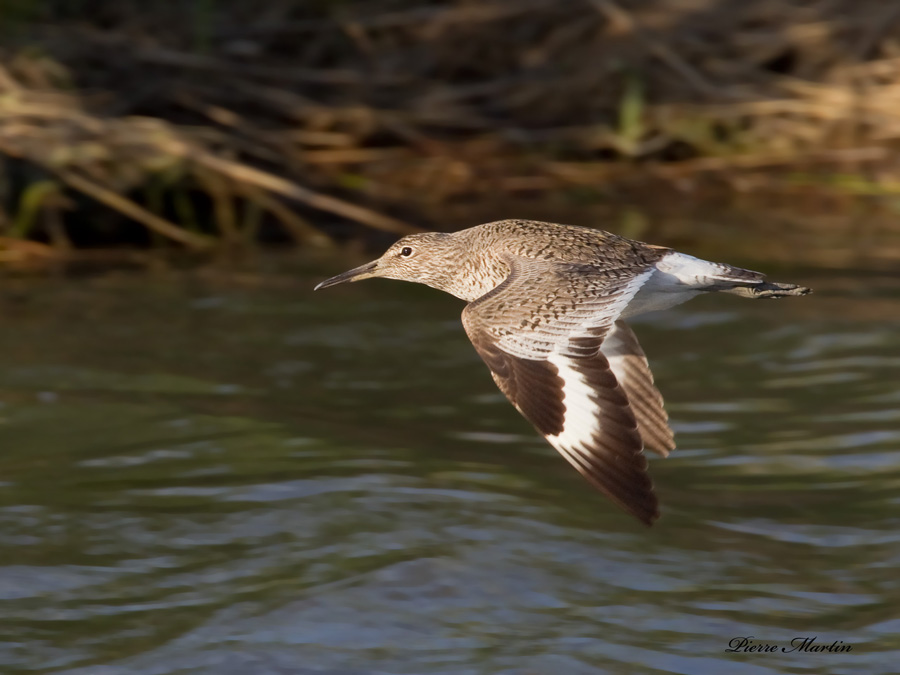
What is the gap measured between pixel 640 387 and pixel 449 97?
5482 mm

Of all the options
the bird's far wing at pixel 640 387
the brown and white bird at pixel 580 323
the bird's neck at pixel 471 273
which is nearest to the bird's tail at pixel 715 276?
the brown and white bird at pixel 580 323

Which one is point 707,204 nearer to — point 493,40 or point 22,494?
Answer: point 493,40

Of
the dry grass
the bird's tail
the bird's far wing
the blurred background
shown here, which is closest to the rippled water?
the blurred background

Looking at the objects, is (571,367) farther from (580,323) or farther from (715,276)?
(715,276)

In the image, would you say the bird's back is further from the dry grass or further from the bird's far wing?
the dry grass

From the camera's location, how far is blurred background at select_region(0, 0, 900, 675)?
4492 mm

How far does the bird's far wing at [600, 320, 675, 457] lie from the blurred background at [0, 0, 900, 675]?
0.52 m

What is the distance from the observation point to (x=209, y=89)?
9.13m

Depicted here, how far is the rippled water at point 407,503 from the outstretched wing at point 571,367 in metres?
0.80

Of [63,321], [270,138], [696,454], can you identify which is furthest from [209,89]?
[696,454]

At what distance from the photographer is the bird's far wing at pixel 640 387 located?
14.5 feet

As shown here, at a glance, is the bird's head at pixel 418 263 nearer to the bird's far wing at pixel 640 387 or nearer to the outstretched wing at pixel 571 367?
the bird's far wing at pixel 640 387

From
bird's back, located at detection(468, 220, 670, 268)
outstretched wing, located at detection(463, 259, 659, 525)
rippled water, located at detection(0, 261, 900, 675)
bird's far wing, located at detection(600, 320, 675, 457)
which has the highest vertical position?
bird's back, located at detection(468, 220, 670, 268)

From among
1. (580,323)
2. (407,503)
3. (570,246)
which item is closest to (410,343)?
(407,503)
